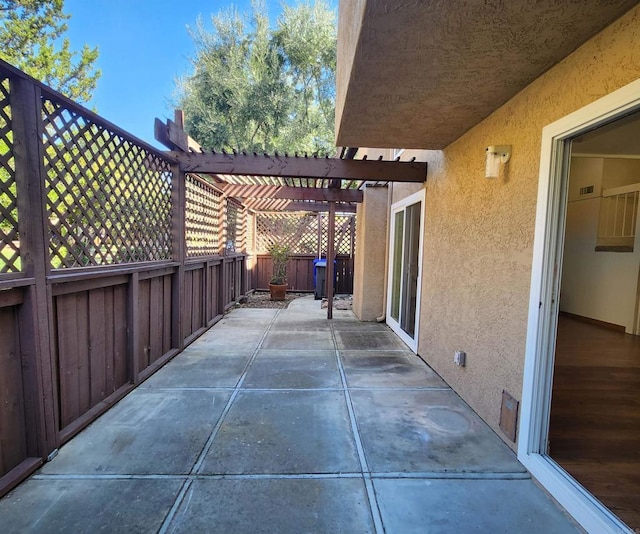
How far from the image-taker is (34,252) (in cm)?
210

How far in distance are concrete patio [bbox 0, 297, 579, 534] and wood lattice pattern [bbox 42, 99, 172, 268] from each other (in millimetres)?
1377

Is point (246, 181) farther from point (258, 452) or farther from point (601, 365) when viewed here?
point (601, 365)

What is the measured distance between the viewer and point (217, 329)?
5824 mm

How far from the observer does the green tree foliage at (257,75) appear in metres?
11.5

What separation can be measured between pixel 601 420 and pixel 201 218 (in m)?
5.47

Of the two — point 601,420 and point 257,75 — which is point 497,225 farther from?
point 257,75

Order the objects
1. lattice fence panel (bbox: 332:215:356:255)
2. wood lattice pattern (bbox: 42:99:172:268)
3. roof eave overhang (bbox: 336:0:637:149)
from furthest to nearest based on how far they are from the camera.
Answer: lattice fence panel (bbox: 332:215:356:255)
wood lattice pattern (bbox: 42:99:172:268)
roof eave overhang (bbox: 336:0:637:149)

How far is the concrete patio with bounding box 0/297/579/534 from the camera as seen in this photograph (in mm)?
1781

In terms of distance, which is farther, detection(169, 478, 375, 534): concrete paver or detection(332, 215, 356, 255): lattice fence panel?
detection(332, 215, 356, 255): lattice fence panel

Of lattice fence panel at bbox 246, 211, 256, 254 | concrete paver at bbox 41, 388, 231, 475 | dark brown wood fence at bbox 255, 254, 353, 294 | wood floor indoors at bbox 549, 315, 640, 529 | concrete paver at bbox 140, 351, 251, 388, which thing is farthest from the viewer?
dark brown wood fence at bbox 255, 254, 353, 294

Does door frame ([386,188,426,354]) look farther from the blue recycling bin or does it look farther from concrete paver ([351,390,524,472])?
the blue recycling bin

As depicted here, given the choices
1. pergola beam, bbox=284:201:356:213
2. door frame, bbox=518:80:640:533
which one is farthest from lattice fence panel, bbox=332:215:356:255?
door frame, bbox=518:80:640:533

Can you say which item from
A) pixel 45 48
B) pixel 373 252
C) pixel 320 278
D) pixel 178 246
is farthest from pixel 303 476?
pixel 45 48

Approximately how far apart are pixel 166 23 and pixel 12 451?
45.6ft
